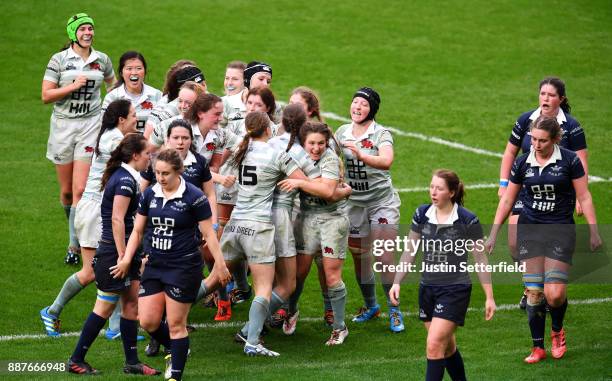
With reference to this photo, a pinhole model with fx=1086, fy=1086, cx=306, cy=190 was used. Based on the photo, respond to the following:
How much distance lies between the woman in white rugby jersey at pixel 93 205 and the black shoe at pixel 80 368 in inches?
46.7

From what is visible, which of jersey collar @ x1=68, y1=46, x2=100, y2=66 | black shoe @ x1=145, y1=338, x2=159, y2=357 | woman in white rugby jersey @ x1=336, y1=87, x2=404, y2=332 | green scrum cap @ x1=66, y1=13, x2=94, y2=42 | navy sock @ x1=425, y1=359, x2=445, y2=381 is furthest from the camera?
jersey collar @ x1=68, y1=46, x2=100, y2=66

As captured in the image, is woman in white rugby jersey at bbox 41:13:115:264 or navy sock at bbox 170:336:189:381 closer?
navy sock at bbox 170:336:189:381

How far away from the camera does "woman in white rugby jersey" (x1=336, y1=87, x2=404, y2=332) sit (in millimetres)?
10898

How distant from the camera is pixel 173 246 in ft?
29.4

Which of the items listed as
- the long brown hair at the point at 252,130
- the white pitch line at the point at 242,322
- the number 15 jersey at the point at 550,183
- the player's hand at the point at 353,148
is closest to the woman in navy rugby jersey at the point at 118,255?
the long brown hair at the point at 252,130

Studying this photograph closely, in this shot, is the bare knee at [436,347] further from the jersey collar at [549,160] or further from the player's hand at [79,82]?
the player's hand at [79,82]

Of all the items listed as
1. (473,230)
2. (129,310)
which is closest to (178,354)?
(129,310)

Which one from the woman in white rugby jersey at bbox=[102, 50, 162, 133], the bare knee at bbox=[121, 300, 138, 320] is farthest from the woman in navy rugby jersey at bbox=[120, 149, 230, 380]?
the woman in white rugby jersey at bbox=[102, 50, 162, 133]

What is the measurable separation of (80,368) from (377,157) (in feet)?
11.5

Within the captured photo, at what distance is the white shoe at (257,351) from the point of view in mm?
10016

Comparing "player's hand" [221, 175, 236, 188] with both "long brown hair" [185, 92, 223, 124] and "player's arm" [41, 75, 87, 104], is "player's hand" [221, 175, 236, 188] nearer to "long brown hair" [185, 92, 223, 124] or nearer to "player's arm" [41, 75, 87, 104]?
"long brown hair" [185, 92, 223, 124]

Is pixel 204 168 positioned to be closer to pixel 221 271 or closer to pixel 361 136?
pixel 221 271

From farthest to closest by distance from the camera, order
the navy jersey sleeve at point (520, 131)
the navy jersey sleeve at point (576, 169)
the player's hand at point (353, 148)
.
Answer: the navy jersey sleeve at point (520, 131) < the player's hand at point (353, 148) < the navy jersey sleeve at point (576, 169)

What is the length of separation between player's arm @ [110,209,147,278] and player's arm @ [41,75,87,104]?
3992 mm
